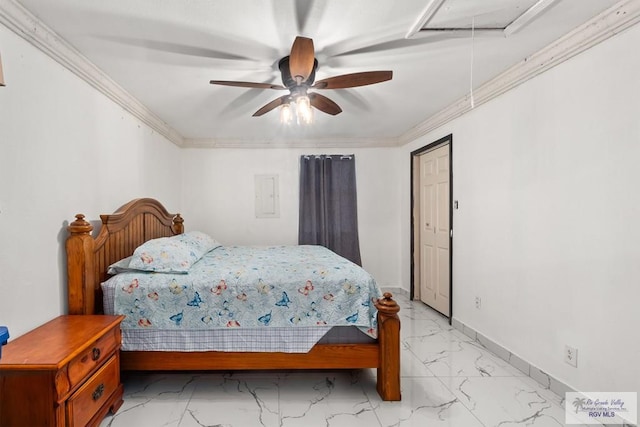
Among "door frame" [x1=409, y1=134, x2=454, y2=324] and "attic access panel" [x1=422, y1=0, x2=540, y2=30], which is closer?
"attic access panel" [x1=422, y1=0, x2=540, y2=30]

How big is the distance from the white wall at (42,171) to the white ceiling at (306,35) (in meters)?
0.30

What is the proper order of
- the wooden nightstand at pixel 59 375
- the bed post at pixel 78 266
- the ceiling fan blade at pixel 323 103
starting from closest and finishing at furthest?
the wooden nightstand at pixel 59 375
the bed post at pixel 78 266
the ceiling fan blade at pixel 323 103

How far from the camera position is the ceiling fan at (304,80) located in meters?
1.71

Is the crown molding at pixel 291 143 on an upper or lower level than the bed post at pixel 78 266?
upper

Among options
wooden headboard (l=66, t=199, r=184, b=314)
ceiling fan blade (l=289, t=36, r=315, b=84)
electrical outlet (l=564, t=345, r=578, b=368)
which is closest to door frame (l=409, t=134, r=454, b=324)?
electrical outlet (l=564, t=345, r=578, b=368)

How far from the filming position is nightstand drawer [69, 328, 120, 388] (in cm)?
Answer: 149

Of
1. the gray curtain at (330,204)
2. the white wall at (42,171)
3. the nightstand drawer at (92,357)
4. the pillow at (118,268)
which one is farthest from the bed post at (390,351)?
the gray curtain at (330,204)

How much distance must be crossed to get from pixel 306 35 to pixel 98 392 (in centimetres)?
236

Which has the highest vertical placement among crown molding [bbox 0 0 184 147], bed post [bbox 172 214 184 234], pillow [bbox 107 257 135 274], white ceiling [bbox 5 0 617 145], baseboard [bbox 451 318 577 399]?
white ceiling [bbox 5 0 617 145]

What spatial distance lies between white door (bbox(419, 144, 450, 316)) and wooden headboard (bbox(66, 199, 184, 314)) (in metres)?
3.12

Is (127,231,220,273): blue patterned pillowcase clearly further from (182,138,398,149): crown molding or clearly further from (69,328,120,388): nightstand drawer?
(182,138,398,149): crown molding

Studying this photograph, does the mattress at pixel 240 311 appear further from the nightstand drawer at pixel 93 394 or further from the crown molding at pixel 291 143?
the crown molding at pixel 291 143

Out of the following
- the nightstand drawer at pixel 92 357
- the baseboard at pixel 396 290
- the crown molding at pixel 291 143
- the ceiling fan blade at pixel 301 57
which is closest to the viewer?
the nightstand drawer at pixel 92 357

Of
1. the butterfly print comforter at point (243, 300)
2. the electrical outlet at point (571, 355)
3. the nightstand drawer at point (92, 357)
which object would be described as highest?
the butterfly print comforter at point (243, 300)
